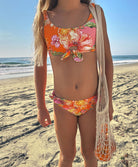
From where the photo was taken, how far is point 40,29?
1390 mm

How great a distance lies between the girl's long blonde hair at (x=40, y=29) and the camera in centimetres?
140

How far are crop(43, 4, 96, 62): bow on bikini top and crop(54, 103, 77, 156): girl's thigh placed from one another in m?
0.46

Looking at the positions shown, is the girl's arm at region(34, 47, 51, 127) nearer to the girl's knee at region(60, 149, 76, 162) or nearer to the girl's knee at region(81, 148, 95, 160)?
the girl's knee at region(60, 149, 76, 162)

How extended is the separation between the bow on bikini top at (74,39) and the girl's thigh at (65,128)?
0.46 metres

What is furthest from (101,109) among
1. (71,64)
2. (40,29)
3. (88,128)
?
(40,29)

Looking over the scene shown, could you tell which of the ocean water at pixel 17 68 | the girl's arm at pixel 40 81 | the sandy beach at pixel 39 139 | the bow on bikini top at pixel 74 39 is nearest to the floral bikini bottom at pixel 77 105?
the girl's arm at pixel 40 81

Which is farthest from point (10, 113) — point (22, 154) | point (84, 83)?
point (84, 83)

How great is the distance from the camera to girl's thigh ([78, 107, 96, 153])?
139 centimetres

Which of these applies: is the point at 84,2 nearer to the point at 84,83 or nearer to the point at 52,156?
the point at 84,83

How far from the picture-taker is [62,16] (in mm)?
1386

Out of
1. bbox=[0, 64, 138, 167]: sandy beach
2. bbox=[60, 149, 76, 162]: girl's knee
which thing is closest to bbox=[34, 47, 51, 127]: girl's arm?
bbox=[60, 149, 76, 162]: girl's knee

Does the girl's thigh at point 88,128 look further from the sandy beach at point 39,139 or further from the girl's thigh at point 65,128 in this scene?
the sandy beach at point 39,139

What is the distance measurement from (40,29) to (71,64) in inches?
16.0

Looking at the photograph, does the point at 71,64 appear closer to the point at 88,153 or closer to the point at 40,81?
the point at 40,81
